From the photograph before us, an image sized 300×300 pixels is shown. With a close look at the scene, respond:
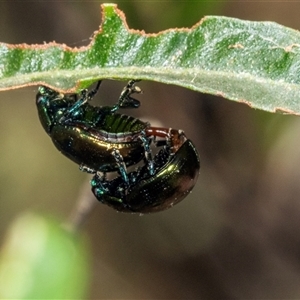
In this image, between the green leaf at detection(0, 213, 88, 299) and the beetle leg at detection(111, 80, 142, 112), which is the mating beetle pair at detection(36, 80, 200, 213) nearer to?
the beetle leg at detection(111, 80, 142, 112)

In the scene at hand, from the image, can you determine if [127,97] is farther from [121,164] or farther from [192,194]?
[192,194]

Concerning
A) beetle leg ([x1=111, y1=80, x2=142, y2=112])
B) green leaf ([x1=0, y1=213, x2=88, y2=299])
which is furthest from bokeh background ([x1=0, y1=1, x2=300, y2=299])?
beetle leg ([x1=111, y1=80, x2=142, y2=112])

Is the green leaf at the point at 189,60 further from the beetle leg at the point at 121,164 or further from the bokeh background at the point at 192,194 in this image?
the bokeh background at the point at 192,194

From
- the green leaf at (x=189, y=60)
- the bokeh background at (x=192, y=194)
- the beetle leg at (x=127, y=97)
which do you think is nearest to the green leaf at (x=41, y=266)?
the bokeh background at (x=192, y=194)

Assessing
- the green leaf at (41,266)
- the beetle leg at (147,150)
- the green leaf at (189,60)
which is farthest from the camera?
the green leaf at (41,266)

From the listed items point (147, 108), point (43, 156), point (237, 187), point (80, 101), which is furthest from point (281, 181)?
point (80, 101)
